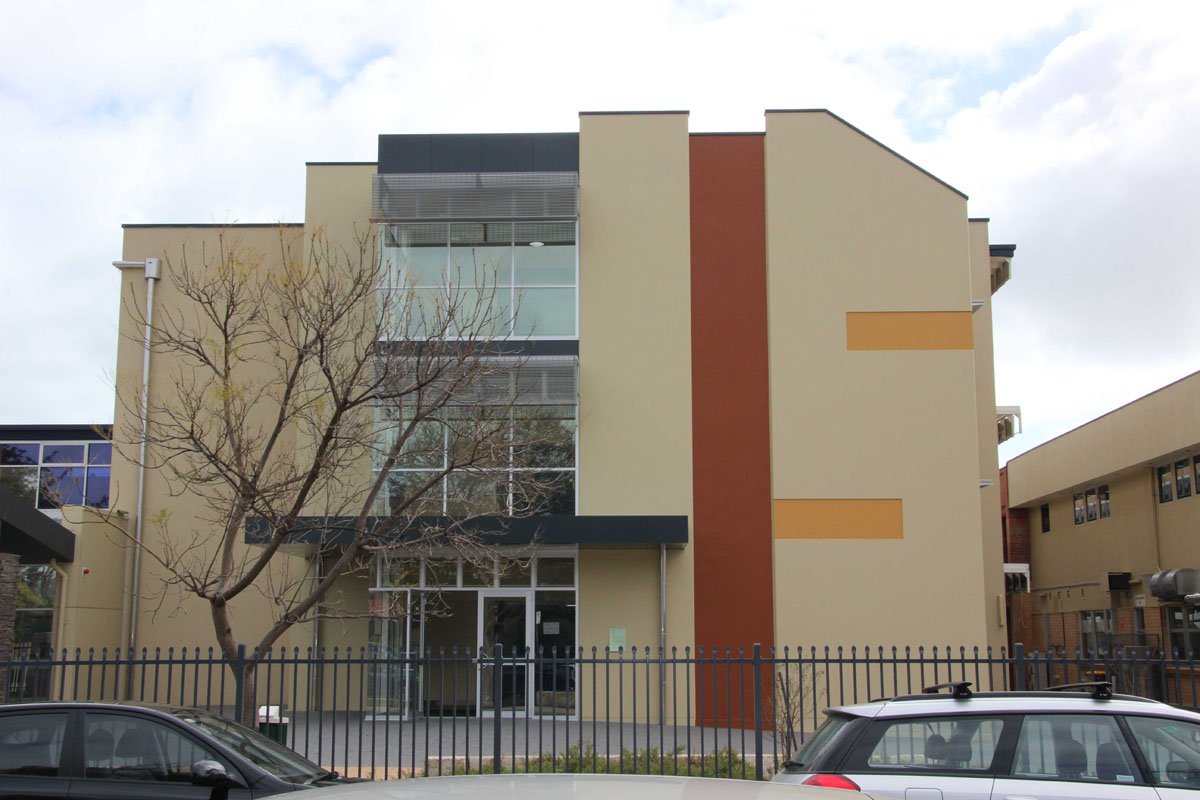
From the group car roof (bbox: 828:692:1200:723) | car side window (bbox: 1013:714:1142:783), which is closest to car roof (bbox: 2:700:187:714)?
car roof (bbox: 828:692:1200:723)

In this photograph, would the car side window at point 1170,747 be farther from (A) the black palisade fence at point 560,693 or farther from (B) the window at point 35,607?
(B) the window at point 35,607

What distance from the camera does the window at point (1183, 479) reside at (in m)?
26.1

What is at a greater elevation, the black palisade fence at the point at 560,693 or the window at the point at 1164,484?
the window at the point at 1164,484

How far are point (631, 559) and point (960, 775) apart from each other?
1499cm

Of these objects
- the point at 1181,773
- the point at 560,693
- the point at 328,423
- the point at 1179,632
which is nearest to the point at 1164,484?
the point at 1179,632

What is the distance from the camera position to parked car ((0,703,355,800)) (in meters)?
7.57

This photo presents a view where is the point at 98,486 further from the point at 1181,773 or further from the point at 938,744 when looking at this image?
the point at 1181,773

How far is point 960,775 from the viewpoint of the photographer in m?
6.86

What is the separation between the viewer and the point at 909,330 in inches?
869

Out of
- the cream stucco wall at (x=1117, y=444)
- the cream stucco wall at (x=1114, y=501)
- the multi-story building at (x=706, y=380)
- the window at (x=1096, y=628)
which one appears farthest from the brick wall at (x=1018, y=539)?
the multi-story building at (x=706, y=380)

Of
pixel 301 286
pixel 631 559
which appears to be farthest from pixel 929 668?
pixel 301 286

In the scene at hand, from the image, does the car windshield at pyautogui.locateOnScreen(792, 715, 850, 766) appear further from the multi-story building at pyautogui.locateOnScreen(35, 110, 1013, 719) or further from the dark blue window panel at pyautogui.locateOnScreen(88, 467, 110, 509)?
the dark blue window panel at pyautogui.locateOnScreen(88, 467, 110, 509)

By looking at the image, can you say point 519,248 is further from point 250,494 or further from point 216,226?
point 250,494

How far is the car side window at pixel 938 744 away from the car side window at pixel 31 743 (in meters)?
5.53
